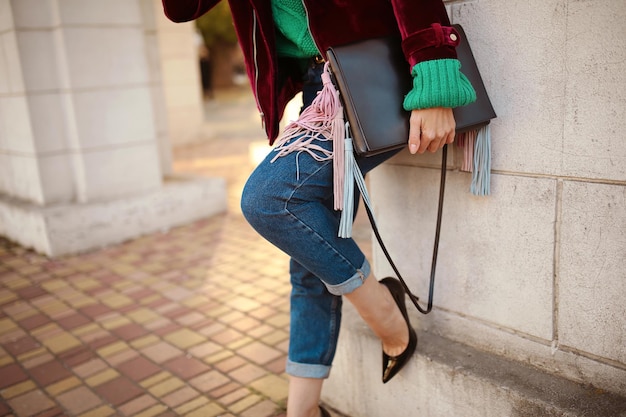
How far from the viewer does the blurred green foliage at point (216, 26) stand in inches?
990

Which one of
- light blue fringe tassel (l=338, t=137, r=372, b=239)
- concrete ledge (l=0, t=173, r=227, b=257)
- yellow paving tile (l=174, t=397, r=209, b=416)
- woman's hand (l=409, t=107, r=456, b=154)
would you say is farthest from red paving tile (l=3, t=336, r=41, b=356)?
woman's hand (l=409, t=107, r=456, b=154)

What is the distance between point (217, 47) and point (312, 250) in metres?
28.1

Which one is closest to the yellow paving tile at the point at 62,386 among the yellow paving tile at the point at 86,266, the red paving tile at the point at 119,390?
the red paving tile at the point at 119,390

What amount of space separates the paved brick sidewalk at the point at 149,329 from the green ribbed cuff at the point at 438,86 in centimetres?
151

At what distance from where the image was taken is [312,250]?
1737 millimetres

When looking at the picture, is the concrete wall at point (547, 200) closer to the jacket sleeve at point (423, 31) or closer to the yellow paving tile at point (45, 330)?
the jacket sleeve at point (423, 31)

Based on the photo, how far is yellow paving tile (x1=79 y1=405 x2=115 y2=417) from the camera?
2465 millimetres

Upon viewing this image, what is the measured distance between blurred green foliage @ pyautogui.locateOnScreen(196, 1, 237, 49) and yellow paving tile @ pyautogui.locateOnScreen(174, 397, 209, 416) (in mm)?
23949

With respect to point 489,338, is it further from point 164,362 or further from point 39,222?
point 39,222

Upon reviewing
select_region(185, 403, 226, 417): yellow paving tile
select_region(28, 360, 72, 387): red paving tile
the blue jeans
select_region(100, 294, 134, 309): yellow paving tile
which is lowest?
select_region(185, 403, 226, 417): yellow paving tile

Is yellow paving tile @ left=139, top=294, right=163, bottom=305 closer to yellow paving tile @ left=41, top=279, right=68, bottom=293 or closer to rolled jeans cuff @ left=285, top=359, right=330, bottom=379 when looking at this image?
yellow paving tile @ left=41, top=279, right=68, bottom=293

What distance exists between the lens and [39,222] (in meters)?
4.64

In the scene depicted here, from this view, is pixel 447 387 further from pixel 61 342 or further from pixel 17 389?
pixel 61 342

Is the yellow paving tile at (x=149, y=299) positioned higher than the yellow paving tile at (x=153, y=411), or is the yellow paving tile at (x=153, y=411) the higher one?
the yellow paving tile at (x=149, y=299)
